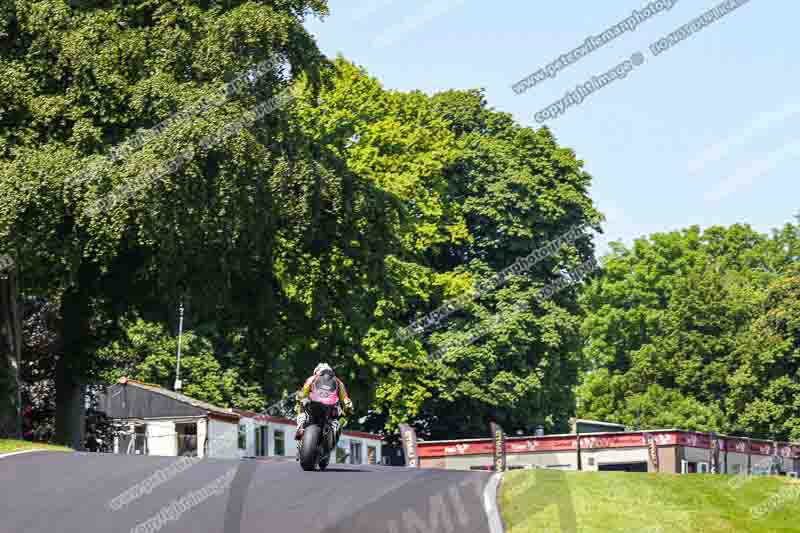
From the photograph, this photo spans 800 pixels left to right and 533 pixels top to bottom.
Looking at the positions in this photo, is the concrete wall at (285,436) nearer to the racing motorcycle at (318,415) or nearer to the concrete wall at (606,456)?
the concrete wall at (606,456)

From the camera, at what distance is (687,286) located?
72.0 m

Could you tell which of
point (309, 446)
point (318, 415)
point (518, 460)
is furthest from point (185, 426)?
point (318, 415)

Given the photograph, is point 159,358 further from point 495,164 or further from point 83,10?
point 83,10

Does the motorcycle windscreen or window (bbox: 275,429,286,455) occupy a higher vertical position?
the motorcycle windscreen

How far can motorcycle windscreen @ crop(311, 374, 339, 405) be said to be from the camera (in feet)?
65.1

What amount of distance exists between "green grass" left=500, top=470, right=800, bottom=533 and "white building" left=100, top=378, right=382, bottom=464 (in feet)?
72.3

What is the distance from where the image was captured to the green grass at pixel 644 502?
47.6 ft

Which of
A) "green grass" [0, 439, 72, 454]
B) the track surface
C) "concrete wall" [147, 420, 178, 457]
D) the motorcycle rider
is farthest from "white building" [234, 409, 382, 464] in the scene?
the track surface

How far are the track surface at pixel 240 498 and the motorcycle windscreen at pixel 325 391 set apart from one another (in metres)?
1.15

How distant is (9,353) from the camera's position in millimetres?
29500

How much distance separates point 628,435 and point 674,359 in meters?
22.5

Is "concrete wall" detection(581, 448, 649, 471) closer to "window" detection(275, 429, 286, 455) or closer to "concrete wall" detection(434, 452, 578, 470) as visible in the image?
"concrete wall" detection(434, 452, 578, 470)

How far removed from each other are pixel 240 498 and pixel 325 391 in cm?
406

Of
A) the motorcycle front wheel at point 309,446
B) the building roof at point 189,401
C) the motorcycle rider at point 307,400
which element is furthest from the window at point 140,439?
the motorcycle front wheel at point 309,446
